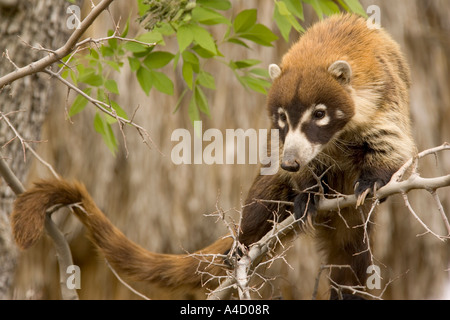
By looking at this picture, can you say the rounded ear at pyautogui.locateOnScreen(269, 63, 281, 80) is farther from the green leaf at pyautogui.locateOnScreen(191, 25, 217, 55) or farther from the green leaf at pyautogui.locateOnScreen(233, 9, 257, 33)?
the green leaf at pyautogui.locateOnScreen(191, 25, 217, 55)

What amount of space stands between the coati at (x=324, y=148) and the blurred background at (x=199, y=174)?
114 centimetres

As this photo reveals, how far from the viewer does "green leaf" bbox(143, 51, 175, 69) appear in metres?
2.28

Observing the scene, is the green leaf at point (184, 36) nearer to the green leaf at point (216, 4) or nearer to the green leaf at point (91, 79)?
the green leaf at point (216, 4)

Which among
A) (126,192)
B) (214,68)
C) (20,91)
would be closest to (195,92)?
(20,91)

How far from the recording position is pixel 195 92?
2.38 metres

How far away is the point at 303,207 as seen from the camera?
86.2 inches

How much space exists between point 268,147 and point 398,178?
0.73 m

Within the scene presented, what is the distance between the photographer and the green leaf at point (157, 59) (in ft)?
7.49

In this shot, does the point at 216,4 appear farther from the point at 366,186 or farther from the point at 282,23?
the point at 366,186

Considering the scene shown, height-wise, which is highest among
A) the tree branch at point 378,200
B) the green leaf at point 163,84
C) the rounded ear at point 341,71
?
the green leaf at point 163,84

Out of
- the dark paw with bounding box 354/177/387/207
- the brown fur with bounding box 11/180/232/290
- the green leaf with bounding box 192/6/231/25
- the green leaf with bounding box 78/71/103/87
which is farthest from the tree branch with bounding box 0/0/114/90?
the dark paw with bounding box 354/177/387/207

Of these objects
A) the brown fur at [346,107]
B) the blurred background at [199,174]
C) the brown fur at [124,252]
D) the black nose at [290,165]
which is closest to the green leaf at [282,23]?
the brown fur at [346,107]

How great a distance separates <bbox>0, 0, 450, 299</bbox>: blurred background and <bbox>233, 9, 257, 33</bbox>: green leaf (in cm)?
152
